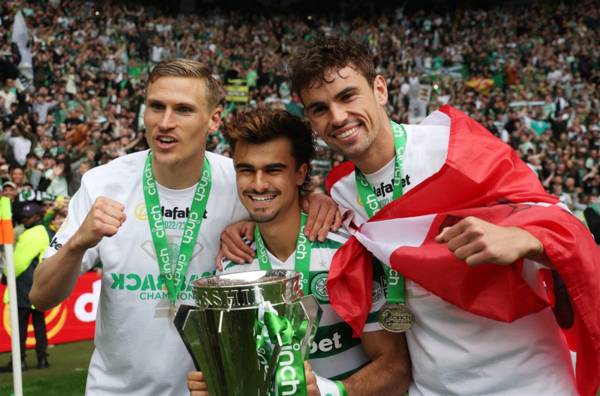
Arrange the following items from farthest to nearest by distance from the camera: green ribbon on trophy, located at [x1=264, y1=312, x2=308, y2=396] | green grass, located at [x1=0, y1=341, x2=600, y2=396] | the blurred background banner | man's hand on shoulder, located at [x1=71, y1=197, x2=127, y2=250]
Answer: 1. the blurred background banner
2. green grass, located at [x1=0, y1=341, x2=600, y2=396]
3. man's hand on shoulder, located at [x1=71, y1=197, x2=127, y2=250]
4. green ribbon on trophy, located at [x1=264, y1=312, x2=308, y2=396]

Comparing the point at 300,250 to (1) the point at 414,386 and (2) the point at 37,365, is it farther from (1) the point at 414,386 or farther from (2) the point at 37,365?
(2) the point at 37,365

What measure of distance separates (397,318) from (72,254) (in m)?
1.17

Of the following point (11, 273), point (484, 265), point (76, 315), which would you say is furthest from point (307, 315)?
point (76, 315)

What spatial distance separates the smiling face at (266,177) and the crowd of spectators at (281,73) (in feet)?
20.2

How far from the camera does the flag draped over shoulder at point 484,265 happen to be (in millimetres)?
2062

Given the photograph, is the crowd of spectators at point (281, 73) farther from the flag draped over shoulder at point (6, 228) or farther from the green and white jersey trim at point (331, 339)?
the green and white jersey trim at point (331, 339)

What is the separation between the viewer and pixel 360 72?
8.59 feet

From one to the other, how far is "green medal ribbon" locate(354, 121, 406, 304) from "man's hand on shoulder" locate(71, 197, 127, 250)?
35.5 inches

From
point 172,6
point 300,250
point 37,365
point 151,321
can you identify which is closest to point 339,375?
point 300,250

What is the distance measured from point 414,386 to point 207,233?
1023 millimetres

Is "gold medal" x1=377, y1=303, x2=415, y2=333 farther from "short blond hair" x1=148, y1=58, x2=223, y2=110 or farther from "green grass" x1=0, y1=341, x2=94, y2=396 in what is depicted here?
"green grass" x1=0, y1=341, x2=94, y2=396

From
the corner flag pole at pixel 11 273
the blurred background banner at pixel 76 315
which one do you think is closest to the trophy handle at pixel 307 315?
the corner flag pole at pixel 11 273

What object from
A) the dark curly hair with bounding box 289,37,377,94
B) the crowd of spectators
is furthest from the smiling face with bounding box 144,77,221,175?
the crowd of spectators

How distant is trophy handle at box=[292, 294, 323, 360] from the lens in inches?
79.0
